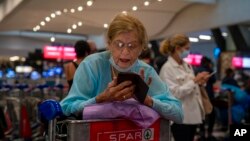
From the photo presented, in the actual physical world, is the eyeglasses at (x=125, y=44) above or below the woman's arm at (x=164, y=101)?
above

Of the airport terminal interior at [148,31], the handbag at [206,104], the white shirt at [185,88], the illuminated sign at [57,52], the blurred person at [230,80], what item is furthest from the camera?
the illuminated sign at [57,52]

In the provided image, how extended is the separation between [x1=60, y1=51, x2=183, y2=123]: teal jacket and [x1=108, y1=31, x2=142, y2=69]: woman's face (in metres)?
0.07

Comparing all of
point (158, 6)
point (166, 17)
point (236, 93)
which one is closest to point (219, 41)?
point (166, 17)

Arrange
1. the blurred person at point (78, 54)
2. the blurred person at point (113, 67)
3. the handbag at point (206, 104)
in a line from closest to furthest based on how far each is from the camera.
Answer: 1. the blurred person at point (113, 67)
2. the handbag at point (206, 104)
3. the blurred person at point (78, 54)

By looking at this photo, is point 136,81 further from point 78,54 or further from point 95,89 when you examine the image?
point 78,54

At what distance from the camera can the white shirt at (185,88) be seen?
3.79 meters

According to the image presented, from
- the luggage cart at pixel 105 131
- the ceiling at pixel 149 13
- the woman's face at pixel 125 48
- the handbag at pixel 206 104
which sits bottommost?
the handbag at pixel 206 104

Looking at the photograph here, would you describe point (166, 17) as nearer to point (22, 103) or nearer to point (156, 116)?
point (22, 103)

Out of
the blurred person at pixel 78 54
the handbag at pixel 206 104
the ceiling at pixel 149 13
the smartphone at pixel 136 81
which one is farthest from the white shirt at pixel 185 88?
the ceiling at pixel 149 13

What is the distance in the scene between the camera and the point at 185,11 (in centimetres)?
1209

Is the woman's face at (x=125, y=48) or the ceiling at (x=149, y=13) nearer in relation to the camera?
the woman's face at (x=125, y=48)

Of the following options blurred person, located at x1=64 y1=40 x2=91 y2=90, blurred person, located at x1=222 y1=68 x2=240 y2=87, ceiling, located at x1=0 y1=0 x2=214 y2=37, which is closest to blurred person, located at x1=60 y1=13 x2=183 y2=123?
blurred person, located at x1=64 y1=40 x2=91 y2=90

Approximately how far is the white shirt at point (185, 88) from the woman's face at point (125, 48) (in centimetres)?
205

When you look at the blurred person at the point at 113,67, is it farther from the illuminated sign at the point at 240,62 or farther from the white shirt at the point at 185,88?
the illuminated sign at the point at 240,62
